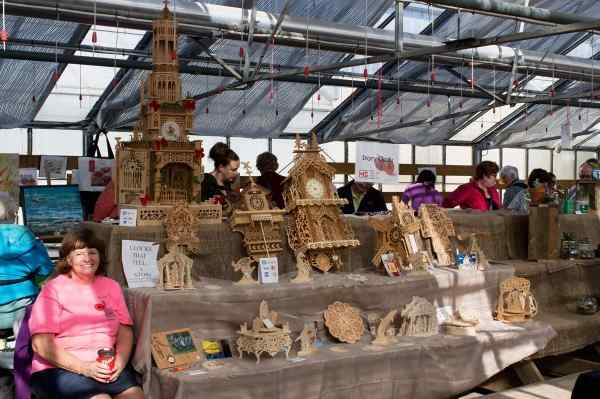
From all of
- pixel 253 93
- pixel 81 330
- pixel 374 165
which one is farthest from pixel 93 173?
pixel 253 93

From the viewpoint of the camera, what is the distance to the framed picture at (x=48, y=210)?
5207mm

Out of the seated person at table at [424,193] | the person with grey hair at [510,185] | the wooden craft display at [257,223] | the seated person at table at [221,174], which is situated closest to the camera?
the wooden craft display at [257,223]

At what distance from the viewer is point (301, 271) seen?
4242mm

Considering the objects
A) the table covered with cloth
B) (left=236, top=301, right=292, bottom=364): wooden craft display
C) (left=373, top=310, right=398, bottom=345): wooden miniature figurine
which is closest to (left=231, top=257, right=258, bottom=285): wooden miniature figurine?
the table covered with cloth

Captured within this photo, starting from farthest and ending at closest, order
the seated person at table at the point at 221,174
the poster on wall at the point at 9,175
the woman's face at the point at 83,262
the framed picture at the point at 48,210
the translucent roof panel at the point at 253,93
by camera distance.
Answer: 1. the translucent roof panel at the point at 253,93
2. the poster on wall at the point at 9,175
3. the framed picture at the point at 48,210
4. the seated person at table at the point at 221,174
5. the woman's face at the point at 83,262

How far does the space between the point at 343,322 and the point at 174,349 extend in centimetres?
100

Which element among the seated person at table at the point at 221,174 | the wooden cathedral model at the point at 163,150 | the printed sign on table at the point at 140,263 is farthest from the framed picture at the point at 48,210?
the printed sign on table at the point at 140,263

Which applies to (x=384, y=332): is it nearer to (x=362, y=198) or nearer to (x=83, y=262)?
(x=83, y=262)

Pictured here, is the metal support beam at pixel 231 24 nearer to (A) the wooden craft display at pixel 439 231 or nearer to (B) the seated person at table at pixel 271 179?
(B) the seated person at table at pixel 271 179

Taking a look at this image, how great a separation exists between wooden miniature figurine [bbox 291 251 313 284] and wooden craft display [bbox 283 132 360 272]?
0.29ft

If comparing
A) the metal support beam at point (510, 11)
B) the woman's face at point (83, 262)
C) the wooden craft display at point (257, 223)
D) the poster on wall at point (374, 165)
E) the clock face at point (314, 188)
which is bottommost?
the woman's face at point (83, 262)

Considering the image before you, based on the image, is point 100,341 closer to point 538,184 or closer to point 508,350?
point 508,350

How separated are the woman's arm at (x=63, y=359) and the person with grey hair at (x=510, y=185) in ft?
13.3

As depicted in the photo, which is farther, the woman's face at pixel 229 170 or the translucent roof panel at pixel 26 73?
the translucent roof panel at pixel 26 73
